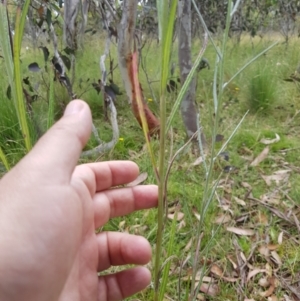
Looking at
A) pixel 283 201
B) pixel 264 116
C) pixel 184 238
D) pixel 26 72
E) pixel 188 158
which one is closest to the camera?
pixel 184 238

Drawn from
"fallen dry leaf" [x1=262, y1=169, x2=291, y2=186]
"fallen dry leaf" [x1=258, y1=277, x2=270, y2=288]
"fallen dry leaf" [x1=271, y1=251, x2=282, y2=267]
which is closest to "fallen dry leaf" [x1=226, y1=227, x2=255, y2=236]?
"fallen dry leaf" [x1=271, y1=251, x2=282, y2=267]

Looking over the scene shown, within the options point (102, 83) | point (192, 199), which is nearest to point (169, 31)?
point (192, 199)

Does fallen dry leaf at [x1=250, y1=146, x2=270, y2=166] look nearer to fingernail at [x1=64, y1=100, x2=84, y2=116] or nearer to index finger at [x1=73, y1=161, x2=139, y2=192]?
index finger at [x1=73, y1=161, x2=139, y2=192]

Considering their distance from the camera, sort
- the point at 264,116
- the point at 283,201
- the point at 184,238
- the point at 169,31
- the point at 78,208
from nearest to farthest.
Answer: the point at 169,31
the point at 78,208
the point at 184,238
the point at 283,201
the point at 264,116

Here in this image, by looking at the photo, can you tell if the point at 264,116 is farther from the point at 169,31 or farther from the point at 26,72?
the point at 169,31

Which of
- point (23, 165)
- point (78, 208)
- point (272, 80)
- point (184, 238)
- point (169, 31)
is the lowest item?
point (184, 238)

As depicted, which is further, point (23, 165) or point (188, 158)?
point (188, 158)

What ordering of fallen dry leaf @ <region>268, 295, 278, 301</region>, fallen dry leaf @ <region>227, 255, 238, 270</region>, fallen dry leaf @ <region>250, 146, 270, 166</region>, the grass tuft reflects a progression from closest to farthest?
1. fallen dry leaf @ <region>268, 295, 278, 301</region>
2. fallen dry leaf @ <region>227, 255, 238, 270</region>
3. fallen dry leaf @ <region>250, 146, 270, 166</region>
4. the grass tuft
